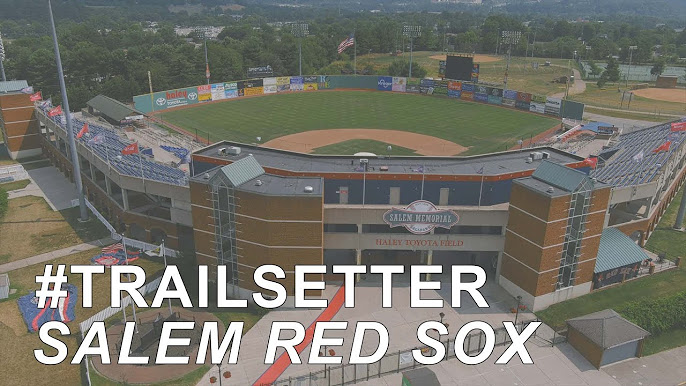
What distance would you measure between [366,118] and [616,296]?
7352 cm

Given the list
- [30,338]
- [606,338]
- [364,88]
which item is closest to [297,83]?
[364,88]

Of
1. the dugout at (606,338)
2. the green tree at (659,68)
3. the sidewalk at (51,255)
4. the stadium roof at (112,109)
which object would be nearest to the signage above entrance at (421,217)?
the dugout at (606,338)

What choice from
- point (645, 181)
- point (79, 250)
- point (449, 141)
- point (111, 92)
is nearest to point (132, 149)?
point (79, 250)

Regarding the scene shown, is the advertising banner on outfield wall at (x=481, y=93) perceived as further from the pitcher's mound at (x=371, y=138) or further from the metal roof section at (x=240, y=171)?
the metal roof section at (x=240, y=171)

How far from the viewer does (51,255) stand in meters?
54.0

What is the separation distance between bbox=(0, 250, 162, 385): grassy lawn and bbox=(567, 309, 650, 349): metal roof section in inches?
1446

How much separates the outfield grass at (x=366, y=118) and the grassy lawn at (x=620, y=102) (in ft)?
106

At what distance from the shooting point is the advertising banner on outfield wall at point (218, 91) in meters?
129

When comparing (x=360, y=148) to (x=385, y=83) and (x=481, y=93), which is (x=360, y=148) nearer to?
(x=481, y=93)

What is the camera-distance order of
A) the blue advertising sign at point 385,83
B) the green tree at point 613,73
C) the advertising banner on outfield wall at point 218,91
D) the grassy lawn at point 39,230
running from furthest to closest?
the green tree at point 613,73
the blue advertising sign at point 385,83
the advertising banner on outfield wall at point 218,91
the grassy lawn at point 39,230

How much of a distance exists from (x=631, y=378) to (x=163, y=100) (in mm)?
107181

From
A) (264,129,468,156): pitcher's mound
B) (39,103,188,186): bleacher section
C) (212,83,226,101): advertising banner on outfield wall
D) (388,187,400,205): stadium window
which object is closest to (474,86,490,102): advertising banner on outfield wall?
(264,129,468,156): pitcher's mound

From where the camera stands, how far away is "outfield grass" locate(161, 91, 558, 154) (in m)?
99.7

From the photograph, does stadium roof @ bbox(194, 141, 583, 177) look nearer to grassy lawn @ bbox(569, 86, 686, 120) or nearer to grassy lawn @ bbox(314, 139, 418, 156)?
grassy lawn @ bbox(314, 139, 418, 156)
